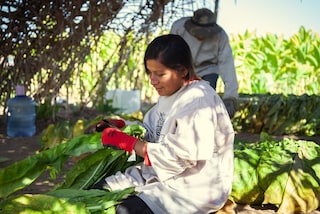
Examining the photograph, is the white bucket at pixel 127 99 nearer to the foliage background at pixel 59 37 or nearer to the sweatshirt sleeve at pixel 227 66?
the foliage background at pixel 59 37

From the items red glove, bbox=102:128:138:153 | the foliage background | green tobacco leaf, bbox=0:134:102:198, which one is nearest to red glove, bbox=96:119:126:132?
green tobacco leaf, bbox=0:134:102:198

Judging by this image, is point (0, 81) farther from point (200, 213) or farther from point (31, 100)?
point (200, 213)

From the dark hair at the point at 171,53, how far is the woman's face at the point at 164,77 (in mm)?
20

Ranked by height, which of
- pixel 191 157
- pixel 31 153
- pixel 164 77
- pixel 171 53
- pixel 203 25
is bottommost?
pixel 31 153

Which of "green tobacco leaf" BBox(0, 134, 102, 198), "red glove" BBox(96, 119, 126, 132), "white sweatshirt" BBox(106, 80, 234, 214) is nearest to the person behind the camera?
"white sweatshirt" BBox(106, 80, 234, 214)

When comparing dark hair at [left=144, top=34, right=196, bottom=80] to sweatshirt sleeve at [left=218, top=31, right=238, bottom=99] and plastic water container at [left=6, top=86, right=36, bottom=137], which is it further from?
plastic water container at [left=6, top=86, right=36, bottom=137]

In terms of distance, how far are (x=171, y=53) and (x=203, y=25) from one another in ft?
8.77

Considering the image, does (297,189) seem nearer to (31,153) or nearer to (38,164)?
(38,164)

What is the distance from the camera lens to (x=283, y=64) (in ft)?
45.0

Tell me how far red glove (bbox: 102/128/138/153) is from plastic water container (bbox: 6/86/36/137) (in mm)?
4349

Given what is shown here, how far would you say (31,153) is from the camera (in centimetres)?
532

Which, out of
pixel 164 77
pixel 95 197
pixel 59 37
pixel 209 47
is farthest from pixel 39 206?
pixel 59 37

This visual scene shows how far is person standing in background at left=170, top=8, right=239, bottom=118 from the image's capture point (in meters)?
4.80

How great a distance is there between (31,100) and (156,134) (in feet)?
14.3
